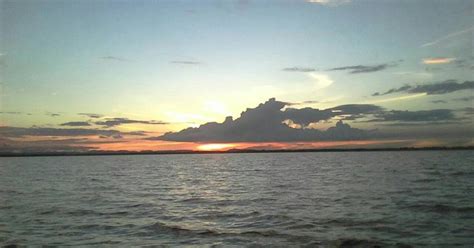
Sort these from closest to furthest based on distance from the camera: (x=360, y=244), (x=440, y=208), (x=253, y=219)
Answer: (x=360, y=244), (x=253, y=219), (x=440, y=208)

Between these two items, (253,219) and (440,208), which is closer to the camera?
(253,219)

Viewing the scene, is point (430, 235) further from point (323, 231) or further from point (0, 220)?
point (0, 220)

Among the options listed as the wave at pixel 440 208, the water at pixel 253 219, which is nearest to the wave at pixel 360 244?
the water at pixel 253 219

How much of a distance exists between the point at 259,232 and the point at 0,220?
15644 millimetres

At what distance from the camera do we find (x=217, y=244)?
54.9ft

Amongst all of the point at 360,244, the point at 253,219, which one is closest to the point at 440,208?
the point at 360,244

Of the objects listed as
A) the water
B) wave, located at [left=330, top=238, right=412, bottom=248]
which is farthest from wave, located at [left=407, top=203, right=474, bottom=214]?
wave, located at [left=330, top=238, right=412, bottom=248]

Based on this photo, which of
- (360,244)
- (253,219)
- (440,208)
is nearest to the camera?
(360,244)

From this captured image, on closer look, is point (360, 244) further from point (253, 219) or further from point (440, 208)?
point (440, 208)

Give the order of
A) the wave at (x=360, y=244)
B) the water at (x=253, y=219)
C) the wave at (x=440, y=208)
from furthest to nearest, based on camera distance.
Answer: the wave at (x=440, y=208) → the water at (x=253, y=219) → the wave at (x=360, y=244)

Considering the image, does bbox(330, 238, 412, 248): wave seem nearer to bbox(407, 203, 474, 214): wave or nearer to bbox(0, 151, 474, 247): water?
bbox(0, 151, 474, 247): water

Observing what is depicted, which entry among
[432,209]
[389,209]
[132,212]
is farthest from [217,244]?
[432,209]

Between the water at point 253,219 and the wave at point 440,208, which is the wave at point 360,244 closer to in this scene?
the water at point 253,219

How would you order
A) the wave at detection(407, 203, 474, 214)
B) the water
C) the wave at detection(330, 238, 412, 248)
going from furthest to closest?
the wave at detection(407, 203, 474, 214) < the water < the wave at detection(330, 238, 412, 248)
